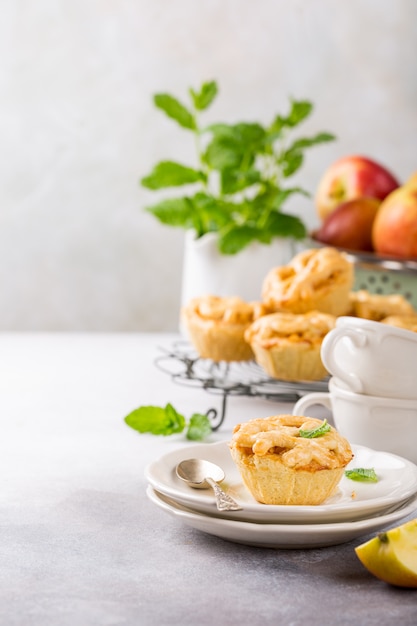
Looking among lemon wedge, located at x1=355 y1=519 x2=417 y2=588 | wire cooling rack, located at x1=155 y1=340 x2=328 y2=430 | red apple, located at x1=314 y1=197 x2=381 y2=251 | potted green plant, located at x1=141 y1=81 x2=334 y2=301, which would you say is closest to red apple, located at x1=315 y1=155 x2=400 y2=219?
red apple, located at x1=314 y1=197 x2=381 y2=251

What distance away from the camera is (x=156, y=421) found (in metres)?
1.21

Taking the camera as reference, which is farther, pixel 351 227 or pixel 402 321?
pixel 351 227

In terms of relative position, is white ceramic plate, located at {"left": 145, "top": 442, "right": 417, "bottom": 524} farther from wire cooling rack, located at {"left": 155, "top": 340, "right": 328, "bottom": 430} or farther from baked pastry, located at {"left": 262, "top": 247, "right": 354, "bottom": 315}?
baked pastry, located at {"left": 262, "top": 247, "right": 354, "bottom": 315}

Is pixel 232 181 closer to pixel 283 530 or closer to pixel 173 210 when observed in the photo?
pixel 173 210

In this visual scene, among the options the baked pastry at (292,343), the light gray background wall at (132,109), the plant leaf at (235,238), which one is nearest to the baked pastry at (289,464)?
the baked pastry at (292,343)

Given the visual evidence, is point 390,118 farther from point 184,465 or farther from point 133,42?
point 184,465

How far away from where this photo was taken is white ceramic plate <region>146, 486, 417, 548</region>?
77 cm

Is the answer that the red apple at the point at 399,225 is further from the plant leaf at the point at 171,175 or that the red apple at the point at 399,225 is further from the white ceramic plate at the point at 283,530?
the white ceramic plate at the point at 283,530

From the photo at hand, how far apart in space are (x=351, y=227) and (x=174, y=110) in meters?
0.42

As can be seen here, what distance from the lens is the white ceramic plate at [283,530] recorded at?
2.54 feet

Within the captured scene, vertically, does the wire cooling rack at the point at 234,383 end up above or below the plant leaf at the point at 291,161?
below

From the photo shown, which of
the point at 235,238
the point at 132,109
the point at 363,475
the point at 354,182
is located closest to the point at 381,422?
the point at 363,475

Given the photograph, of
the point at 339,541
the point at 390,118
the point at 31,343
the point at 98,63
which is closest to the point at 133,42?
the point at 98,63

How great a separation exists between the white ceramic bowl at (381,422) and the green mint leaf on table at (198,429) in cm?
18
